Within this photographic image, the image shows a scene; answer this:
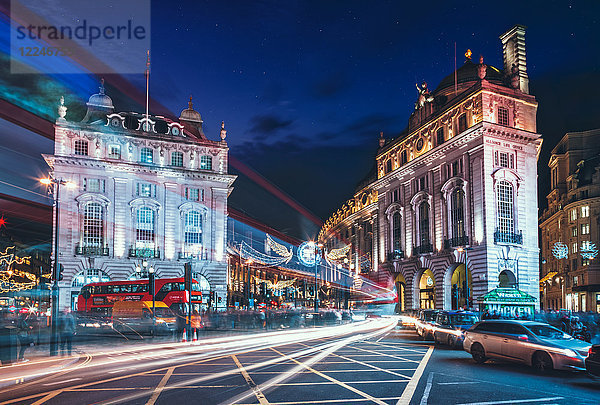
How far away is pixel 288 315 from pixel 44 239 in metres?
79.8

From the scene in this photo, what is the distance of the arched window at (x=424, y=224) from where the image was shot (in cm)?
6483

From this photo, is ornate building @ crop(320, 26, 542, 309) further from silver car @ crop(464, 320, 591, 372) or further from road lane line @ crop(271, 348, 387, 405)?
road lane line @ crop(271, 348, 387, 405)

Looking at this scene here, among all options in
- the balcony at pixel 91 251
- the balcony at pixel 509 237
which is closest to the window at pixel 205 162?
the balcony at pixel 91 251

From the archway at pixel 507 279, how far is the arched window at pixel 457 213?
5352mm

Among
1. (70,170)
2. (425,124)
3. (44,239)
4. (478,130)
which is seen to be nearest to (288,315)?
(478,130)

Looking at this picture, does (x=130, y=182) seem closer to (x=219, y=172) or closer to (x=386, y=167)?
(x=219, y=172)

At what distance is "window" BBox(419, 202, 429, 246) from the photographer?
64.9m

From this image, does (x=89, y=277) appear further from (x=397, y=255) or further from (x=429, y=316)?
(x=429, y=316)

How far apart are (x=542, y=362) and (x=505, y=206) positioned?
4112 centimetres

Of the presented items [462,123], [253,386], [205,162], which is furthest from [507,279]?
[253,386]

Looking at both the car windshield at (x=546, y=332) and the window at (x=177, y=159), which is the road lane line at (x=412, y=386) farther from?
the window at (x=177, y=159)

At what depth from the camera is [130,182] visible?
68500mm

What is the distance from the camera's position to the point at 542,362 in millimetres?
16656

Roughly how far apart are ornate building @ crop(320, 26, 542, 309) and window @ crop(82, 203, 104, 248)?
35467 mm
